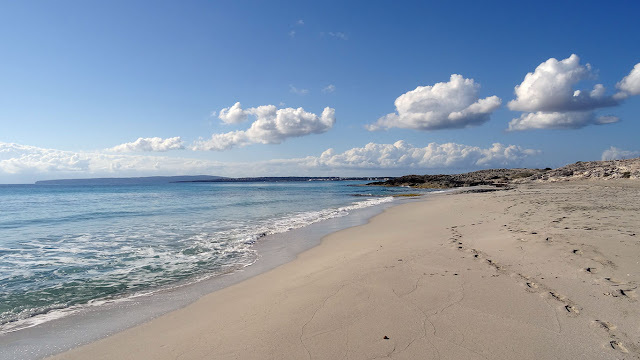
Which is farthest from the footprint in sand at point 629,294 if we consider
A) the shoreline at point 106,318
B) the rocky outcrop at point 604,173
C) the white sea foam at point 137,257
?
the rocky outcrop at point 604,173

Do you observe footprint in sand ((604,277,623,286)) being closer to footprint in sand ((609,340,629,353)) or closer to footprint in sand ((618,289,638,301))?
footprint in sand ((618,289,638,301))

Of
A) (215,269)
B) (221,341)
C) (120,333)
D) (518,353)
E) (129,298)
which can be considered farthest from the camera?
(215,269)

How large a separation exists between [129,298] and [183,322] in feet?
7.04

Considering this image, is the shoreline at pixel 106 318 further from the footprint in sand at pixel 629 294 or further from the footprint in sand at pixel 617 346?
the footprint in sand at pixel 629 294

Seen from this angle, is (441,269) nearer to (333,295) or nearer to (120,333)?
(333,295)

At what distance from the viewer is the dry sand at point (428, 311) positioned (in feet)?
11.4

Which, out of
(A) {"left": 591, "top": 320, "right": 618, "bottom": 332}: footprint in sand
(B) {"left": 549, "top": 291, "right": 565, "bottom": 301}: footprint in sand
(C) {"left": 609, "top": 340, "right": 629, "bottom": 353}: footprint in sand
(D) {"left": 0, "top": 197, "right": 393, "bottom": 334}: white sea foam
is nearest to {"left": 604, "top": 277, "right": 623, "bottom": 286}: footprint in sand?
(B) {"left": 549, "top": 291, "right": 565, "bottom": 301}: footprint in sand

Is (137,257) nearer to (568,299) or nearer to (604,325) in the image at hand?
(568,299)

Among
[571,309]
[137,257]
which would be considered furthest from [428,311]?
[137,257]

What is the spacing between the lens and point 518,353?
3281 mm

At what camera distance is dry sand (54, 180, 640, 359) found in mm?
3488

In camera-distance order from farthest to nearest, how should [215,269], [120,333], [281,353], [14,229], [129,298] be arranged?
[14,229] < [215,269] < [129,298] < [120,333] < [281,353]

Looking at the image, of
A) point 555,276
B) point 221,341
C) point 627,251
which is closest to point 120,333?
point 221,341

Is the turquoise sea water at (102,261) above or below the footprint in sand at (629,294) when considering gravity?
below
